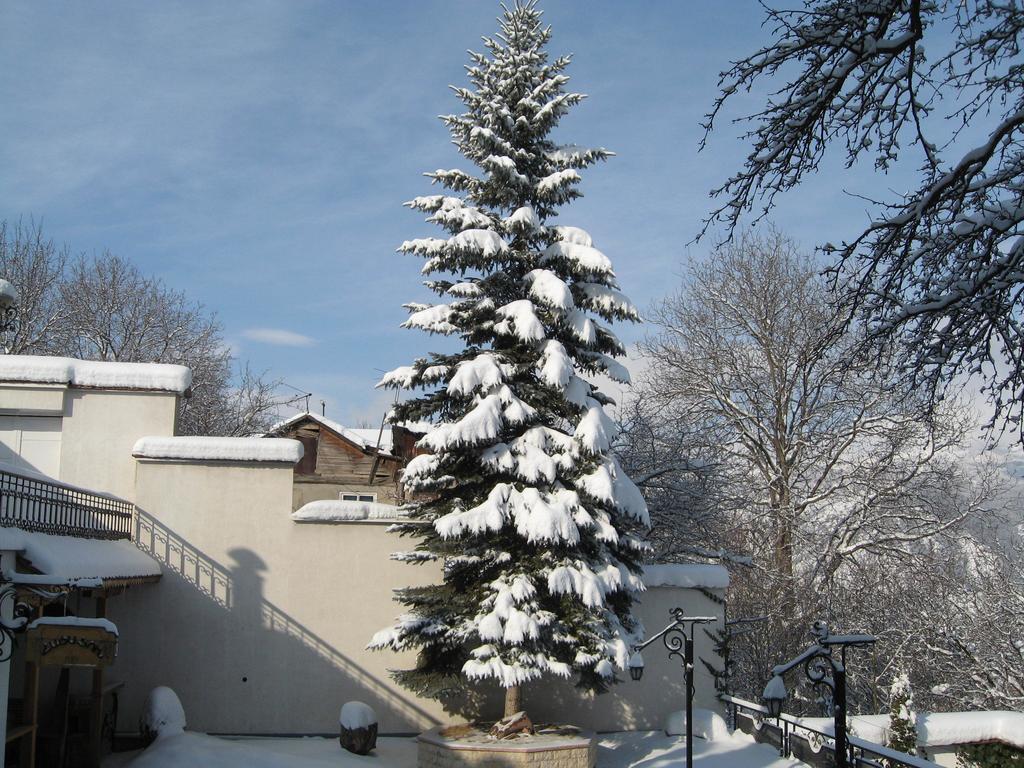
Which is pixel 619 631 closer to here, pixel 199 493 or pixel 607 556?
pixel 607 556

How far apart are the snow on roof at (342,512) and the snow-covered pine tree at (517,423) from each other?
0.89 metres

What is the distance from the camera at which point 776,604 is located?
2253 cm

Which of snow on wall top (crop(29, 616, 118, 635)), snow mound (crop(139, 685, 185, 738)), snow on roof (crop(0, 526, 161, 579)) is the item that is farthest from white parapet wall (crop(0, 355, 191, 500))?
snow on wall top (crop(29, 616, 118, 635))

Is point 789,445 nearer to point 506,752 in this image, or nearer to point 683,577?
point 683,577

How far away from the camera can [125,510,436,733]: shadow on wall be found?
54.1 ft

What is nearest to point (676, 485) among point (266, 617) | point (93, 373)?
point (266, 617)

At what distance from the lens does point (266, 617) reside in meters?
16.8

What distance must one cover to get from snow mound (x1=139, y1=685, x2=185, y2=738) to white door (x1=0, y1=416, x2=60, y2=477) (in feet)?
15.3

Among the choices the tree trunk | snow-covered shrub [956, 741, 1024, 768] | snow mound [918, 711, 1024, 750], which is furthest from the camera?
the tree trunk

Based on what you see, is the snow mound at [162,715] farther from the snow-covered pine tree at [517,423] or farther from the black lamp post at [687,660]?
the black lamp post at [687,660]

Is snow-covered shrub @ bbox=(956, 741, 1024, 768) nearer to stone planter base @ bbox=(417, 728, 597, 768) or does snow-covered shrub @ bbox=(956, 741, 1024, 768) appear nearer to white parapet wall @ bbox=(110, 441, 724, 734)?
white parapet wall @ bbox=(110, 441, 724, 734)

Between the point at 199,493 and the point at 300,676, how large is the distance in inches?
147

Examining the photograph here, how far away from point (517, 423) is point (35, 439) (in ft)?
29.6

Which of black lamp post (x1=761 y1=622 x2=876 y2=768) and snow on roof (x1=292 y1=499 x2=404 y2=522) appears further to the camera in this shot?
snow on roof (x1=292 y1=499 x2=404 y2=522)
